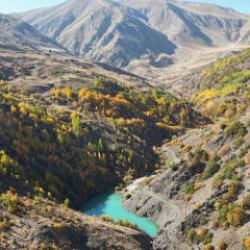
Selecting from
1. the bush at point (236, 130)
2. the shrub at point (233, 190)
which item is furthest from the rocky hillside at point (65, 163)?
the bush at point (236, 130)

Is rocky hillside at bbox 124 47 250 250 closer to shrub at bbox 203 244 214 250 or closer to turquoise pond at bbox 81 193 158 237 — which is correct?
shrub at bbox 203 244 214 250

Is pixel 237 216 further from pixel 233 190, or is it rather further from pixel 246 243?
pixel 233 190

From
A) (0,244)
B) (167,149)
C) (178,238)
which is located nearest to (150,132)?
(167,149)

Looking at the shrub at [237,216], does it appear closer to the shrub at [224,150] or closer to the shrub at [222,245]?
the shrub at [222,245]

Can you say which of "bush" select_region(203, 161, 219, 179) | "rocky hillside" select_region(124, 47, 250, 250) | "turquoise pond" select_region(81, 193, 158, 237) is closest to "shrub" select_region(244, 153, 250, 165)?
"rocky hillside" select_region(124, 47, 250, 250)

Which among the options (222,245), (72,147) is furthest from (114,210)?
(222,245)
